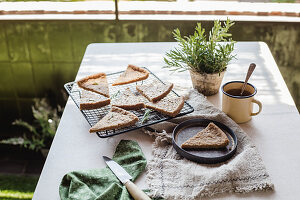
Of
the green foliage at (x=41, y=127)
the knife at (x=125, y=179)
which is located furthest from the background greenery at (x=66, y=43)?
the knife at (x=125, y=179)

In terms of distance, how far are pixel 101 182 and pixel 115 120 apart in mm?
249

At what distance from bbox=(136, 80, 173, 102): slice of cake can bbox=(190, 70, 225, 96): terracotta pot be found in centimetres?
12

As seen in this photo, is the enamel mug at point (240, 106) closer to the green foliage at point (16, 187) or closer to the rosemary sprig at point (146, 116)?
the rosemary sprig at point (146, 116)

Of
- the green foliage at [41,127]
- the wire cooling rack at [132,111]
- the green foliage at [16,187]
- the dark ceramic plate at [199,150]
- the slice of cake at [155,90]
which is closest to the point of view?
the dark ceramic plate at [199,150]

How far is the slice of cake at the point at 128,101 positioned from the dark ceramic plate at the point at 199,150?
0.19 meters

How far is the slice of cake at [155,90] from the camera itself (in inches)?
53.1

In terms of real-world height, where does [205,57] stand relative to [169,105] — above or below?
above

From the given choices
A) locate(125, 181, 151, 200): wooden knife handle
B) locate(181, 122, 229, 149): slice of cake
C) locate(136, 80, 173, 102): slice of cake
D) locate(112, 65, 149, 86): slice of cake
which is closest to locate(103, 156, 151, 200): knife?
locate(125, 181, 151, 200): wooden knife handle

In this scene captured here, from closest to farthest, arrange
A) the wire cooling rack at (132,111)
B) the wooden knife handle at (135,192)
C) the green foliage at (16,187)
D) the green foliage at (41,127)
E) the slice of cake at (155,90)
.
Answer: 1. the wooden knife handle at (135,192)
2. the wire cooling rack at (132,111)
3. the slice of cake at (155,90)
4. the green foliage at (16,187)
5. the green foliage at (41,127)

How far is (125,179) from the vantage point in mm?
1036

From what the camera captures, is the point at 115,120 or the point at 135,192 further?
the point at 115,120

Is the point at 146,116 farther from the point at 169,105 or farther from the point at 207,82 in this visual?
the point at 207,82

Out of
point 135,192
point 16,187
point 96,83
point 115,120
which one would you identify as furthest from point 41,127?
point 135,192

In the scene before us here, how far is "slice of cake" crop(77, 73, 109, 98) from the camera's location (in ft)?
4.65
